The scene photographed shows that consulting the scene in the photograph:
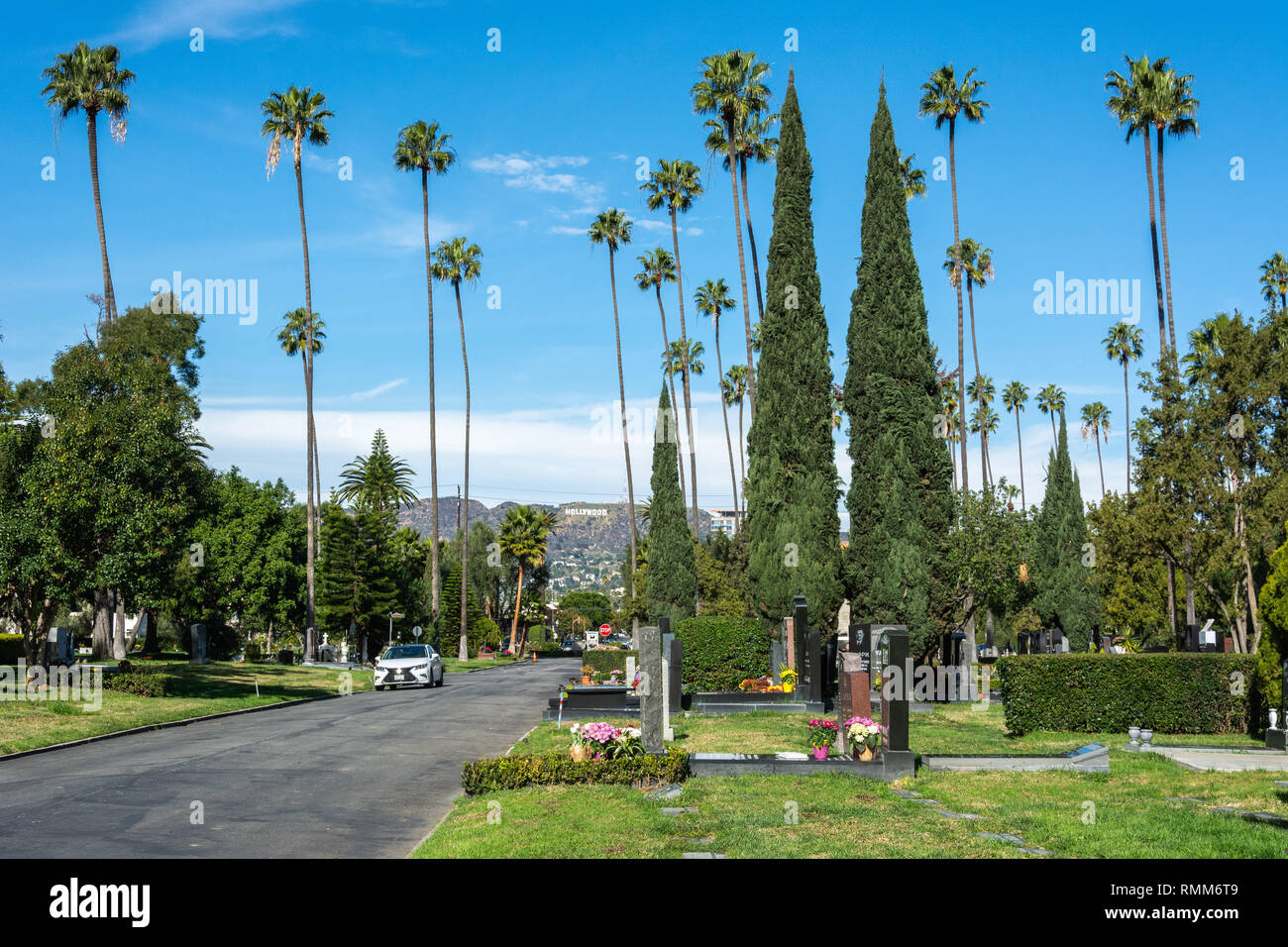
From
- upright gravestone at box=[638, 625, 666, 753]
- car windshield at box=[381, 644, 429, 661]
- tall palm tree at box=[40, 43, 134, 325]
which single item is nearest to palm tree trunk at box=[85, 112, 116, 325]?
tall palm tree at box=[40, 43, 134, 325]

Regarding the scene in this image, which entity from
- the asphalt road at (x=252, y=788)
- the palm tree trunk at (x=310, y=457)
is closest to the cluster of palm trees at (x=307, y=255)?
the palm tree trunk at (x=310, y=457)

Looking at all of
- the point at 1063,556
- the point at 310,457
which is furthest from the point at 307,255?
the point at 1063,556

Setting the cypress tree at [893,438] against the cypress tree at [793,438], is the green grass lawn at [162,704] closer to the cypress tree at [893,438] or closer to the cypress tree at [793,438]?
the cypress tree at [793,438]

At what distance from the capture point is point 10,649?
3409cm

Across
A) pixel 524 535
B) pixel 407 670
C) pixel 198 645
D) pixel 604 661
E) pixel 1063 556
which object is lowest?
pixel 604 661

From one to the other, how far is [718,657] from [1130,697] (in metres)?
12.4

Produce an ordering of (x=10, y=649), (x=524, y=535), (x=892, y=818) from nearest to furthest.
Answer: (x=892, y=818) → (x=10, y=649) → (x=524, y=535)

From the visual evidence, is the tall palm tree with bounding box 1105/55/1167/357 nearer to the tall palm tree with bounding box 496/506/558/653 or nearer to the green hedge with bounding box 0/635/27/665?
the green hedge with bounding box 0/635/27/665

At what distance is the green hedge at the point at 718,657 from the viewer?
1172 inches

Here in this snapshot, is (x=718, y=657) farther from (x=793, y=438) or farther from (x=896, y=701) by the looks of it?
(x=896, y=701)

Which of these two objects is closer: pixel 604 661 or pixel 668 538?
pixel 604 661

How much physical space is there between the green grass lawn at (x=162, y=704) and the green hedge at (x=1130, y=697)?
59.3ft

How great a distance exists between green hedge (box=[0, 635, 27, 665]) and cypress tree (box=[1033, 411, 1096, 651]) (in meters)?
43.8

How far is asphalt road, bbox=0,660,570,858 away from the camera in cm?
1058
